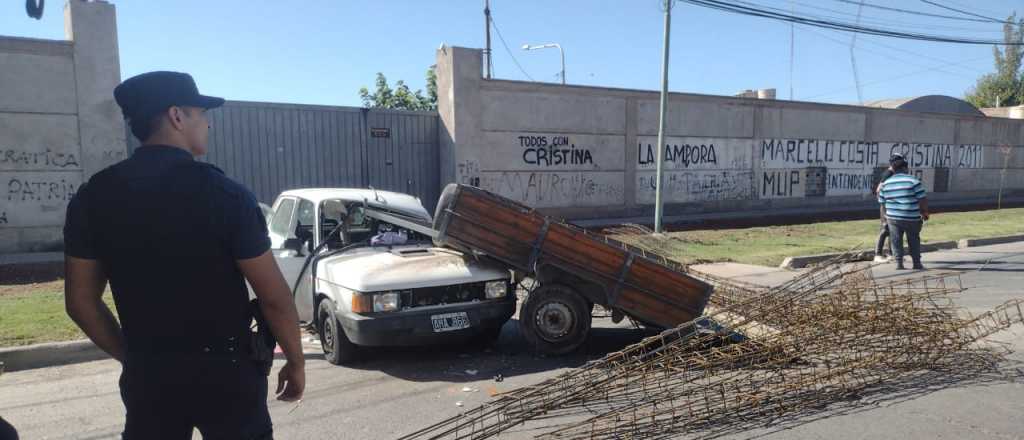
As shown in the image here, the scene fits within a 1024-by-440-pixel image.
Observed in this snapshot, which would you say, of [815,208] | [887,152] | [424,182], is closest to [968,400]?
[424,182]

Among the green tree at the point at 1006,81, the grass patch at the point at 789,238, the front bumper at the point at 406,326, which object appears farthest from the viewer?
the green tree at the point at 1006,81

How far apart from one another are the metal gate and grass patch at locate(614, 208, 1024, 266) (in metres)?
6.51

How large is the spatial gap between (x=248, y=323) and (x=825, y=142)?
2491cm

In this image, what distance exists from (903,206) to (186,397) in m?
10.7

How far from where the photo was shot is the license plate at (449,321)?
5531 mm

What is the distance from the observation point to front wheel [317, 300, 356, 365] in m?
5.73

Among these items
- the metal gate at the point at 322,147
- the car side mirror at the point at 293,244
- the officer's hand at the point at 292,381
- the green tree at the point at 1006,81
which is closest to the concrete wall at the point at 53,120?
the metal gate at the point at 322,147

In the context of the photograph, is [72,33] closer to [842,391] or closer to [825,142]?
[842,391]

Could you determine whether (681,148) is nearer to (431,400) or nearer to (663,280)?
(663,280)

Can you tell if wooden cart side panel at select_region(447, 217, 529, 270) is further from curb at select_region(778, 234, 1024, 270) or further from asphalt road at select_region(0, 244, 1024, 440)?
curb at select_region(778, 234, 1024, 270)

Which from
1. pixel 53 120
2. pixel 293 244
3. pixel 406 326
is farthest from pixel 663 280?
pixel 53 120

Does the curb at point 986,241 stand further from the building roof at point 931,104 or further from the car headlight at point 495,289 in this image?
the building roof at point 931,104

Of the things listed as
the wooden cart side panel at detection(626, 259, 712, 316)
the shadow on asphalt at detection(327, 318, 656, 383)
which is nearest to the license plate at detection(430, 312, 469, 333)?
the shadow on asphalt at detection(327, 318, 656, 383)

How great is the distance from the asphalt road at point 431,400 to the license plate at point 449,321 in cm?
39
